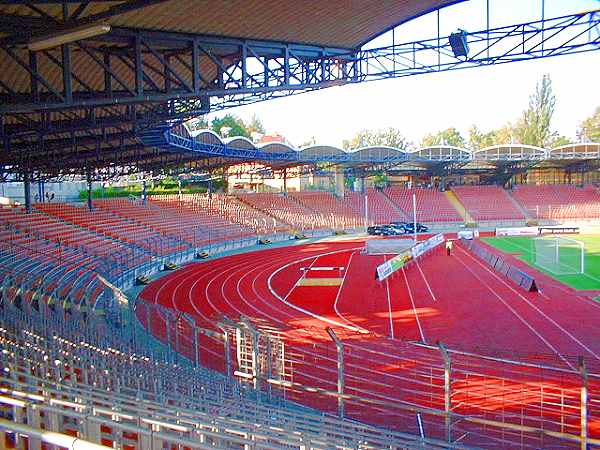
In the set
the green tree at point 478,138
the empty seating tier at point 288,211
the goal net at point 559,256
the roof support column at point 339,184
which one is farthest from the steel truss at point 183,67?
the green tree at point 478,138

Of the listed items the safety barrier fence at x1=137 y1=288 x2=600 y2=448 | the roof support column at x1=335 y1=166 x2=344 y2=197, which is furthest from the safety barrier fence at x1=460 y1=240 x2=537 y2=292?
the roof support column at x1=335 y1=166 x2=344 y2=197

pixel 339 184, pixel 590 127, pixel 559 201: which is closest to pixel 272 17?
pixel 339 184

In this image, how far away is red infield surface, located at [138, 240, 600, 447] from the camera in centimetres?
1045

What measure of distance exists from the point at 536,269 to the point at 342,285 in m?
12.1

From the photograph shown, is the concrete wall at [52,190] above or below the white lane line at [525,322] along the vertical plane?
above

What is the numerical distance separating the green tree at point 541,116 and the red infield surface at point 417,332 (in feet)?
229

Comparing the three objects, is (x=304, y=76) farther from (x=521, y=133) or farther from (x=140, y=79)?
(x=521, y=133)

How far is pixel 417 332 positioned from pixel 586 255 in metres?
23.0

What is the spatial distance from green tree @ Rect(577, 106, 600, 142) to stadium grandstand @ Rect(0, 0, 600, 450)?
56954 mm

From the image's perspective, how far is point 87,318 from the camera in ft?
49.6

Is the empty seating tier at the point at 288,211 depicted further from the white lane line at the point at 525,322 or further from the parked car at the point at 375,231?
the white lane line at the point at 525,322

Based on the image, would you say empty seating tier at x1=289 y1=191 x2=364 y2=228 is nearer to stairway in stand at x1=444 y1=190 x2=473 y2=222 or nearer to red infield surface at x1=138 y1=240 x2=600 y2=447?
stairway in stand at x1=444 y1=190 x2=473 y2=222

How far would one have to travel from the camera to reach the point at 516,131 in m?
108

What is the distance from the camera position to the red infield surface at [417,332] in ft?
34.3
